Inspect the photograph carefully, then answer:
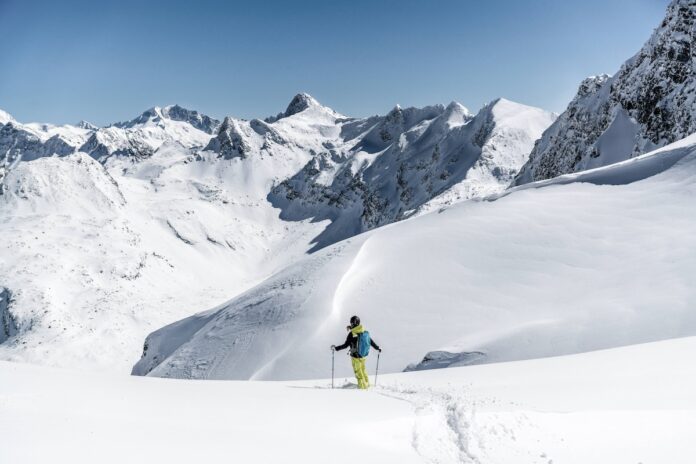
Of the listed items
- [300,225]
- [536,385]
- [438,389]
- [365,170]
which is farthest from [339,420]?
[365,170]

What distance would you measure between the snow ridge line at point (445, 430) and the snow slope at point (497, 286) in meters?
8.68

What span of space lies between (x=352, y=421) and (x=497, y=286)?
17140 millimetres

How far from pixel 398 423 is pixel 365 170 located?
146 meters

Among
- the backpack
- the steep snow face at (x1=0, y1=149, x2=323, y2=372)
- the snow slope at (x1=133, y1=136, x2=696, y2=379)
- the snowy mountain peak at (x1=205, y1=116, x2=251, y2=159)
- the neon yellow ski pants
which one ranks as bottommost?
the neon yellow ski pants

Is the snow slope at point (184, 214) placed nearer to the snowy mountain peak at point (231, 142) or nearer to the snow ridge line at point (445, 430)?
the snowy mountain peak at point (231, 142)

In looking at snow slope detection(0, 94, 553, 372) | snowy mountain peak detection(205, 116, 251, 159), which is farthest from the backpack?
snowy mountain peak detection(205, 116, 251, 159)

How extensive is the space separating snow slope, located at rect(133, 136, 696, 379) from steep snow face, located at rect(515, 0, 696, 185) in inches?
1503

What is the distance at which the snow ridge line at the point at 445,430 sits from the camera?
6.21 m

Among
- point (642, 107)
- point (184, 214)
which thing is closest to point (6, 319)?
point (184, 214)

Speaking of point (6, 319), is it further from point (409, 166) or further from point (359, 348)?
point (409, 166)

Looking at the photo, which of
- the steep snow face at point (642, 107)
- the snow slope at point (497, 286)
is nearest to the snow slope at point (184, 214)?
the steep snow face at point (642, 107)

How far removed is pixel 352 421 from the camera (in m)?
6.79

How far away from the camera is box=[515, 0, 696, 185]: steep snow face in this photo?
6038cm

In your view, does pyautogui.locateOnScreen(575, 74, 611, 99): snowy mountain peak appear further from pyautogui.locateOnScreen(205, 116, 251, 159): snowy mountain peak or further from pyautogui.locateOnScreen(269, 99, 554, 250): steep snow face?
pyautogui.locateOnScreen(205, 116, 251, 159): snowy mountain peak
